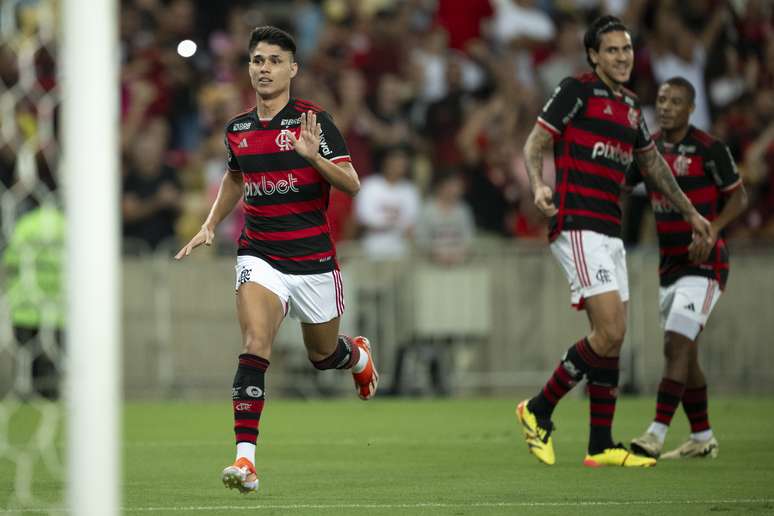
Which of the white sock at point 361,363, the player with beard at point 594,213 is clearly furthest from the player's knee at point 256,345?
the player with beard at point 594,213

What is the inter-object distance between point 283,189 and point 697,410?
3523mm

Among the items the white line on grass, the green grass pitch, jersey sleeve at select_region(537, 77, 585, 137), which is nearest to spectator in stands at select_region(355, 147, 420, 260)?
the green grass pitch

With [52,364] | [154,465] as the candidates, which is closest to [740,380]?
[52,364]

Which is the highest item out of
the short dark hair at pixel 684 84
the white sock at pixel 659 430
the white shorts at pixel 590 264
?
the short dark hair at pixel 684 84

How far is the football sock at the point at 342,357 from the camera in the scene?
8.66m

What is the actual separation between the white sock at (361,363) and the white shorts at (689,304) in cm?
210

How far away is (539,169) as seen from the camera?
8.78 m

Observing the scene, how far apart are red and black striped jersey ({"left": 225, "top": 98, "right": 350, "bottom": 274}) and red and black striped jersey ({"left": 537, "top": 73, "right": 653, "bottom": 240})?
162 cm

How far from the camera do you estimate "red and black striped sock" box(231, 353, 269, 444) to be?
289 inches

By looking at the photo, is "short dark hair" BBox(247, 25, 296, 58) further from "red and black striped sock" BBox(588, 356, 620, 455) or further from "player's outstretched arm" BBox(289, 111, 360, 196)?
"red and black striped sock" BBox(588, 356, 620, 455)

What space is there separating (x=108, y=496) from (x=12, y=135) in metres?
9.17

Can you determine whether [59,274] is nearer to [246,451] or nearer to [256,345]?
[256,345]

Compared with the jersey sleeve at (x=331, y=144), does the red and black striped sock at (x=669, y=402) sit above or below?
below

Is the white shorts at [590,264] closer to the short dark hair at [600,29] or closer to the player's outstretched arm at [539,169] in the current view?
the player's outstretched arm at [539,169]
